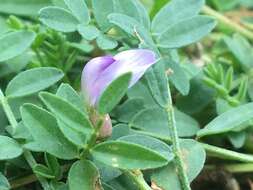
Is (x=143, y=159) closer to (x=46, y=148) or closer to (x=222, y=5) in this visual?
(x=46, y=148)

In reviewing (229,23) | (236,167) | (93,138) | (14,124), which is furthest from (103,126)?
(229,23)

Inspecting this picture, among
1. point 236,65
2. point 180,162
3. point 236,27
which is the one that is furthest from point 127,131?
point 236,27

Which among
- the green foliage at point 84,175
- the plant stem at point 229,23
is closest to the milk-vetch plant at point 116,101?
the green foliage at point 84,175

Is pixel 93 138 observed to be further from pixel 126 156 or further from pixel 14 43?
pixel 14 43

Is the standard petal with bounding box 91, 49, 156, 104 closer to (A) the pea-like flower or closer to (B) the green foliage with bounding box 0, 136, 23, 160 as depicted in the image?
(A) the pea-like flower

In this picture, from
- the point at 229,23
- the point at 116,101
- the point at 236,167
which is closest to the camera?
the point at 116,101

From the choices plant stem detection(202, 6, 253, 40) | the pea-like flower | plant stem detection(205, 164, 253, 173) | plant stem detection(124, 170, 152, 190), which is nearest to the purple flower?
the pea-like flower

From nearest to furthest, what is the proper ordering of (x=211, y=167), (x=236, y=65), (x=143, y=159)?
(x=143, y=159), (x=211, y=167), (x=236, y=65)
